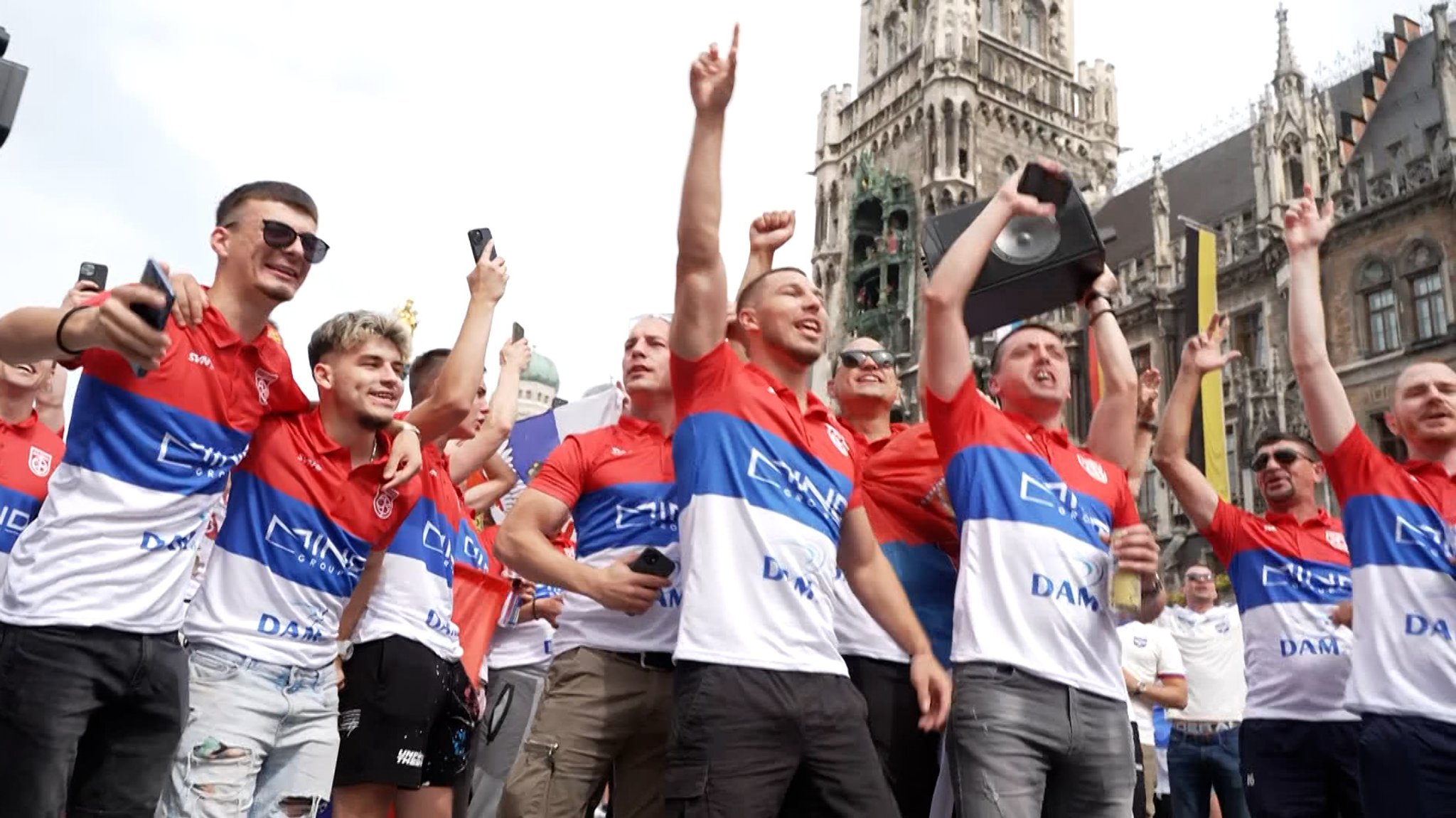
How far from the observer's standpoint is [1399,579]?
4160 mm

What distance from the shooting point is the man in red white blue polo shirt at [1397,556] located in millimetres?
3861

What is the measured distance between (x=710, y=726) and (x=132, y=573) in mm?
1664

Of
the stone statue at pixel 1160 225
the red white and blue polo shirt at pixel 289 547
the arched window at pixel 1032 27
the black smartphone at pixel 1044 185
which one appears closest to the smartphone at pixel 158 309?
the red white and blue polo shirt at pixel 289 547

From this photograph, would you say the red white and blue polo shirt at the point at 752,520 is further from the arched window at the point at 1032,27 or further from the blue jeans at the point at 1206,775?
the arched window at the point at 1032,27

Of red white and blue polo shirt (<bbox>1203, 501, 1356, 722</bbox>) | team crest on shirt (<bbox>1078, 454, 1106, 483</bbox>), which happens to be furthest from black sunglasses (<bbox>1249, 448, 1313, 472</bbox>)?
team crest on shirt (<bbox>1078, 454, 1106, 483</bbox>)

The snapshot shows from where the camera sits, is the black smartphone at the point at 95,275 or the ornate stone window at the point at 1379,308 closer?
the black smartphone at the point at 95,275

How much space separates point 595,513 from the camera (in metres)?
4.04


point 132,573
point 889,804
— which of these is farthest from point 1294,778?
point 132,573

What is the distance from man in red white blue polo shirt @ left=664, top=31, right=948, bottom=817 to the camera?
9.34 ft

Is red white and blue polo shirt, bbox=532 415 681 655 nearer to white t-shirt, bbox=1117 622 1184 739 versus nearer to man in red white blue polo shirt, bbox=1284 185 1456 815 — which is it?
man in red white blue polo shirt, bbox=1284 185 1456 815

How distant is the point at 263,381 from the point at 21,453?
234cm

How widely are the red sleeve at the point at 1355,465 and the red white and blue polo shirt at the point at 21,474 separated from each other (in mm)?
5518

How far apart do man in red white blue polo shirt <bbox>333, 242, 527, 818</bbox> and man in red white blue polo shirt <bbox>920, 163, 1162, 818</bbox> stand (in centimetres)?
170

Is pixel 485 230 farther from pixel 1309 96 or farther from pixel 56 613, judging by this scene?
pixel 1309 96
